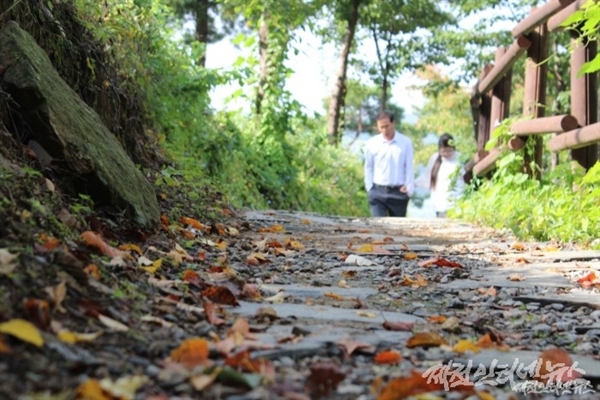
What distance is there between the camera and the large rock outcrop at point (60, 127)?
3.28m

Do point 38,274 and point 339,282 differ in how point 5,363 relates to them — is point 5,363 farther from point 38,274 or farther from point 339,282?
point 339,282

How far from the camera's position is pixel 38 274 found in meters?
2.12

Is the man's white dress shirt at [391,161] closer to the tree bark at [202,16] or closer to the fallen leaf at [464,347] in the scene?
the fallen leaf at [464,347]

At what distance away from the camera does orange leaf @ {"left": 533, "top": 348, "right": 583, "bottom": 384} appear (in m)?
2.12

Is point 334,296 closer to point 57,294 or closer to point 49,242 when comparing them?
point 49,242

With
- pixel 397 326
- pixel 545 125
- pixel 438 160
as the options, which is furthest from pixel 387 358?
pixel 438 160

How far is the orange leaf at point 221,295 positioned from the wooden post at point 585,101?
12.9 ft

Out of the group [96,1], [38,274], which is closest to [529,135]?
[96,1]

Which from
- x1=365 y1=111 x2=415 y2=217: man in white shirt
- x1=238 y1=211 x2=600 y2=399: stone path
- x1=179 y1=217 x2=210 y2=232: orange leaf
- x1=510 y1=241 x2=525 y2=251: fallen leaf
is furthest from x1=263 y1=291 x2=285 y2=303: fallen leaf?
x1=365 y1=111 x2=415 y2=217: man in white shirt

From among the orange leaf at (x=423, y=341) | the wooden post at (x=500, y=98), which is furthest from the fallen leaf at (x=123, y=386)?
the wooden post at (x=500, y=98)

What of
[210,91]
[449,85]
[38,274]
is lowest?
[38,274]

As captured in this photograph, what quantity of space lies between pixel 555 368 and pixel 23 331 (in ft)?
4.59

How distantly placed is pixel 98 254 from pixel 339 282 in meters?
1.14

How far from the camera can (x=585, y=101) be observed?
5820mm
